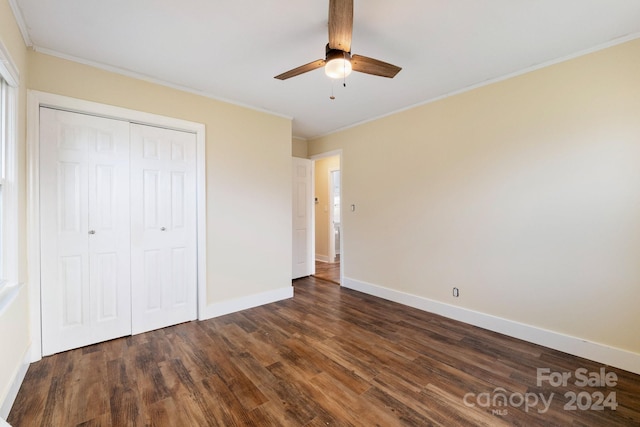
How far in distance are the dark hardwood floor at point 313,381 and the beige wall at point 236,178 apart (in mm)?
805

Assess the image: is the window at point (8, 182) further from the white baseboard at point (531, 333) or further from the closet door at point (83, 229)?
the white baseboard at point (531, 333)

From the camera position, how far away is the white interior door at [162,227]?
2707 mm

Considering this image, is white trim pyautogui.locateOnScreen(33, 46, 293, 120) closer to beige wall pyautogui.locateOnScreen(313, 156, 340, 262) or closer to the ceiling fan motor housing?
the ceiling fan motor housing

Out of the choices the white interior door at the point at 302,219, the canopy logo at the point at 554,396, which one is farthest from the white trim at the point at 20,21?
the canopy logo at the point at 554,396

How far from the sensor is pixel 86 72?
7.96 ft

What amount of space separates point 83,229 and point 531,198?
426 centimetres

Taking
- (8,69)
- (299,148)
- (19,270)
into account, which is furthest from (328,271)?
(8,69)

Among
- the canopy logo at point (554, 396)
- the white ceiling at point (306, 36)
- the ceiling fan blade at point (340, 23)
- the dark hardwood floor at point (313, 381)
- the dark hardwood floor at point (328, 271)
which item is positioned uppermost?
the white ceiling at point (306, 36)

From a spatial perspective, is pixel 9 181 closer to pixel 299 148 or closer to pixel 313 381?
pixel 313 381

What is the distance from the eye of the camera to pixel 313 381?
1987 millimetres

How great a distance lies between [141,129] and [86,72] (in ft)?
1.99

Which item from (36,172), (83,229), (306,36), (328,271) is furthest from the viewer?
(328,271)

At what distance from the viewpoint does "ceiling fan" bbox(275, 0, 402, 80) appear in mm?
1531

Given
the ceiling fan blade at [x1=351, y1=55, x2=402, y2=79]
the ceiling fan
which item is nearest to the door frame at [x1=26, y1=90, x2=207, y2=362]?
the ceiling fan
